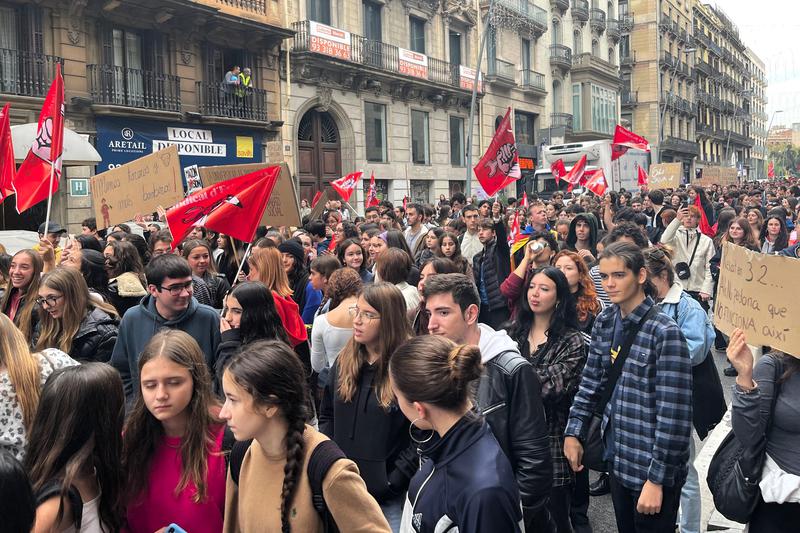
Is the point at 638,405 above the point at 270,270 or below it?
below

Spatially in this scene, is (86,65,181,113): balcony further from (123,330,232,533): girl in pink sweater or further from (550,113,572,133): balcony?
(550,113,572,133): balcony

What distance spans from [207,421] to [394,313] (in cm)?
109

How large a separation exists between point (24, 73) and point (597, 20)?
1375 inches

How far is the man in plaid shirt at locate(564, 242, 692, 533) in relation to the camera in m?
3.15

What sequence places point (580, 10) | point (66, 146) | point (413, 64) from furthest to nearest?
point (580, 10), point (413, 64), point (66, 146)

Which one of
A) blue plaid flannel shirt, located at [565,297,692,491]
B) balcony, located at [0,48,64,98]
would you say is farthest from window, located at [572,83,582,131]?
blue plaid flannel shirt, located at [565,297,692,491]

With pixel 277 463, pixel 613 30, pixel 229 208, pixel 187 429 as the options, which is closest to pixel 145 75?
pixel 229 208

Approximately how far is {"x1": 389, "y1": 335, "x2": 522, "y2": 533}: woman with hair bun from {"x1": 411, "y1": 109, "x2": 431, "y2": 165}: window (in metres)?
24.0

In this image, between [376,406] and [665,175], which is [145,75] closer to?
[665,175]

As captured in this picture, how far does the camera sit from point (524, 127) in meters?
34.6

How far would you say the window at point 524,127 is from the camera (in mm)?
33641

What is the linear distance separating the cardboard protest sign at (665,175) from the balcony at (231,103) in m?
11.5

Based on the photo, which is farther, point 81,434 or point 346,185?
point 346,185

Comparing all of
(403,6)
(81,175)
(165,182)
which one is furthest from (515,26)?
(165,182)
